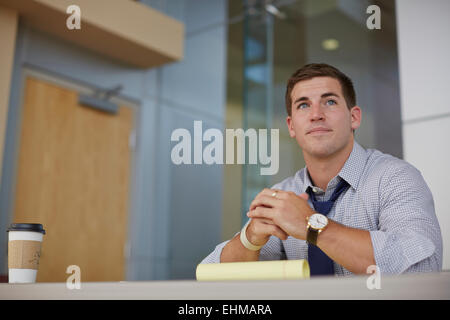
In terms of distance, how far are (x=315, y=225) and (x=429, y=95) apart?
105 cm

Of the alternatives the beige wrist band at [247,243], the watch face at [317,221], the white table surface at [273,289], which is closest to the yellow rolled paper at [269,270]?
the white table surface at [273,289]

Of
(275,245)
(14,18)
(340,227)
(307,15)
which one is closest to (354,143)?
(275,245)

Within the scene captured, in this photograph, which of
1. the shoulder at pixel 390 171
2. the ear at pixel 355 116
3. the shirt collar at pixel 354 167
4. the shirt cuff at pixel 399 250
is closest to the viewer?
the shirt cuff at pixel 399 250

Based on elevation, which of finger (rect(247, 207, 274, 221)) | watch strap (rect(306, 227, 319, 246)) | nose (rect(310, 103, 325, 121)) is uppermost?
nose (rect(310, 103, 325, 121))

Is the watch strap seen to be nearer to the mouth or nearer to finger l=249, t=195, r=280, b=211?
finger l=249, t=195, r=280, b=211

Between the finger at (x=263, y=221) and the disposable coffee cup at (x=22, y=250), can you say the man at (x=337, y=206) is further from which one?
the disposable coffee cup at (x=22, y=250)

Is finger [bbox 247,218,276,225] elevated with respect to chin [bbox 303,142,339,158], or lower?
lower

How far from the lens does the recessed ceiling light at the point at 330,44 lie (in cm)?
277

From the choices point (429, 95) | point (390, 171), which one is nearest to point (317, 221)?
point (390, 171)

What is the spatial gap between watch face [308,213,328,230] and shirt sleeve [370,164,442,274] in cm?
9

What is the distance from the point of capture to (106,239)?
3270 millimetres

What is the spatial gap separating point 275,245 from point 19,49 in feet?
7.61

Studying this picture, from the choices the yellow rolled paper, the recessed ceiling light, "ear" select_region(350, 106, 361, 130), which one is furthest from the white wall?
the yellow rolled paper

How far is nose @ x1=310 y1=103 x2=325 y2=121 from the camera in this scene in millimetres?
1266
